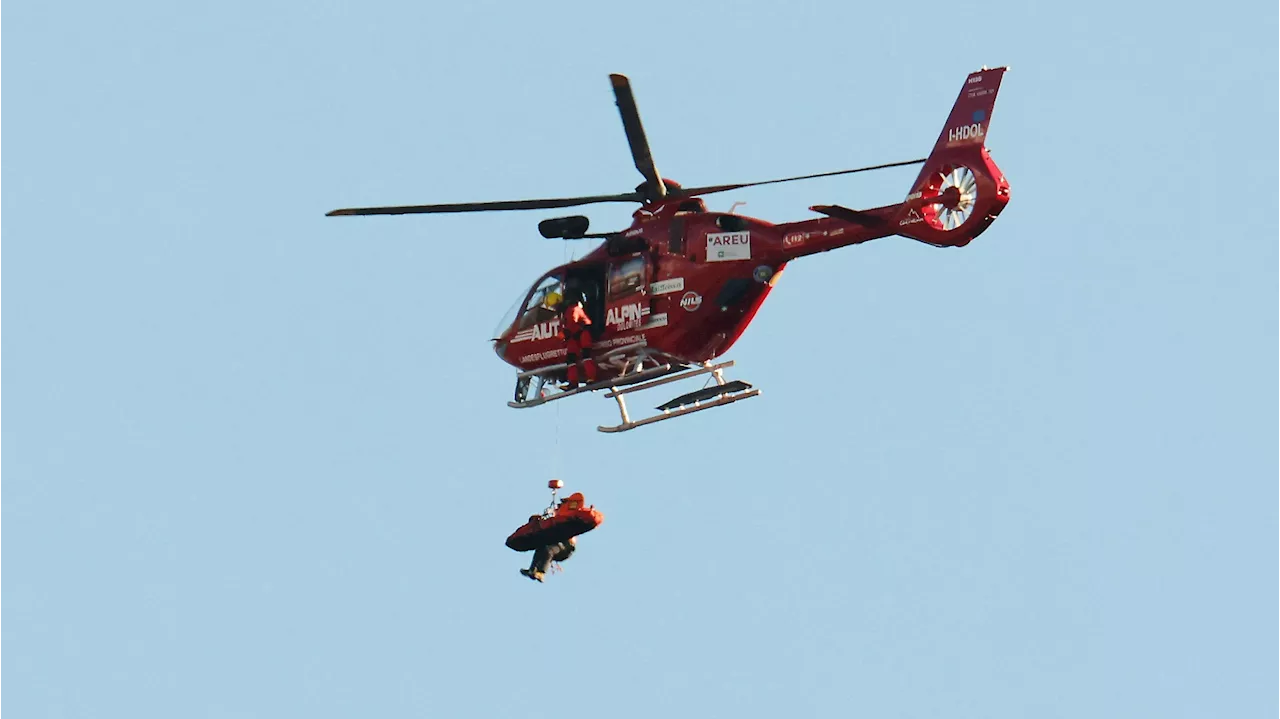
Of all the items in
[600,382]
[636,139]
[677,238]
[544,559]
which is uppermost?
[636,139]

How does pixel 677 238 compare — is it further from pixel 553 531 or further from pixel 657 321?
pixel 553 531

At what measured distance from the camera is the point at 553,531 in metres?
44.6

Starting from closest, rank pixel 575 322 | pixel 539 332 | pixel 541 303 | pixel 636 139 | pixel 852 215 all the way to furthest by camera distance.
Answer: pixel 852 215 < pixel 636 139 < pixel 575 322 < pixel 539 332 < pixel 541 303

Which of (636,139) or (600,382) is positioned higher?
(636,139)

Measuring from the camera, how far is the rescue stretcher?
42.8m

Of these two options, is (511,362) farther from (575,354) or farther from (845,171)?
(845,171)

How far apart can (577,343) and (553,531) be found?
3271 mm

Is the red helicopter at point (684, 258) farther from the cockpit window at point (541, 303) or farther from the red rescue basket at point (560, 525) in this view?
the red rescue basket at point (560, 525)

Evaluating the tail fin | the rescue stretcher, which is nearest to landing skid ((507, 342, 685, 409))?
the rescue stretcher

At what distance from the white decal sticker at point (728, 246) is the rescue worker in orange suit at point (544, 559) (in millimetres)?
5873

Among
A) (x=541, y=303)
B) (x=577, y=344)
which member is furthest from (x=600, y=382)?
(x=541, y=303)

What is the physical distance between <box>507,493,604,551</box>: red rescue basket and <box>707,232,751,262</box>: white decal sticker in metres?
5.09

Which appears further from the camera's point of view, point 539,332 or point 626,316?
point 539,332

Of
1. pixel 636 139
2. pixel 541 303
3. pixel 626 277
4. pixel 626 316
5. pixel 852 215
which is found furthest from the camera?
pixel 541 303
